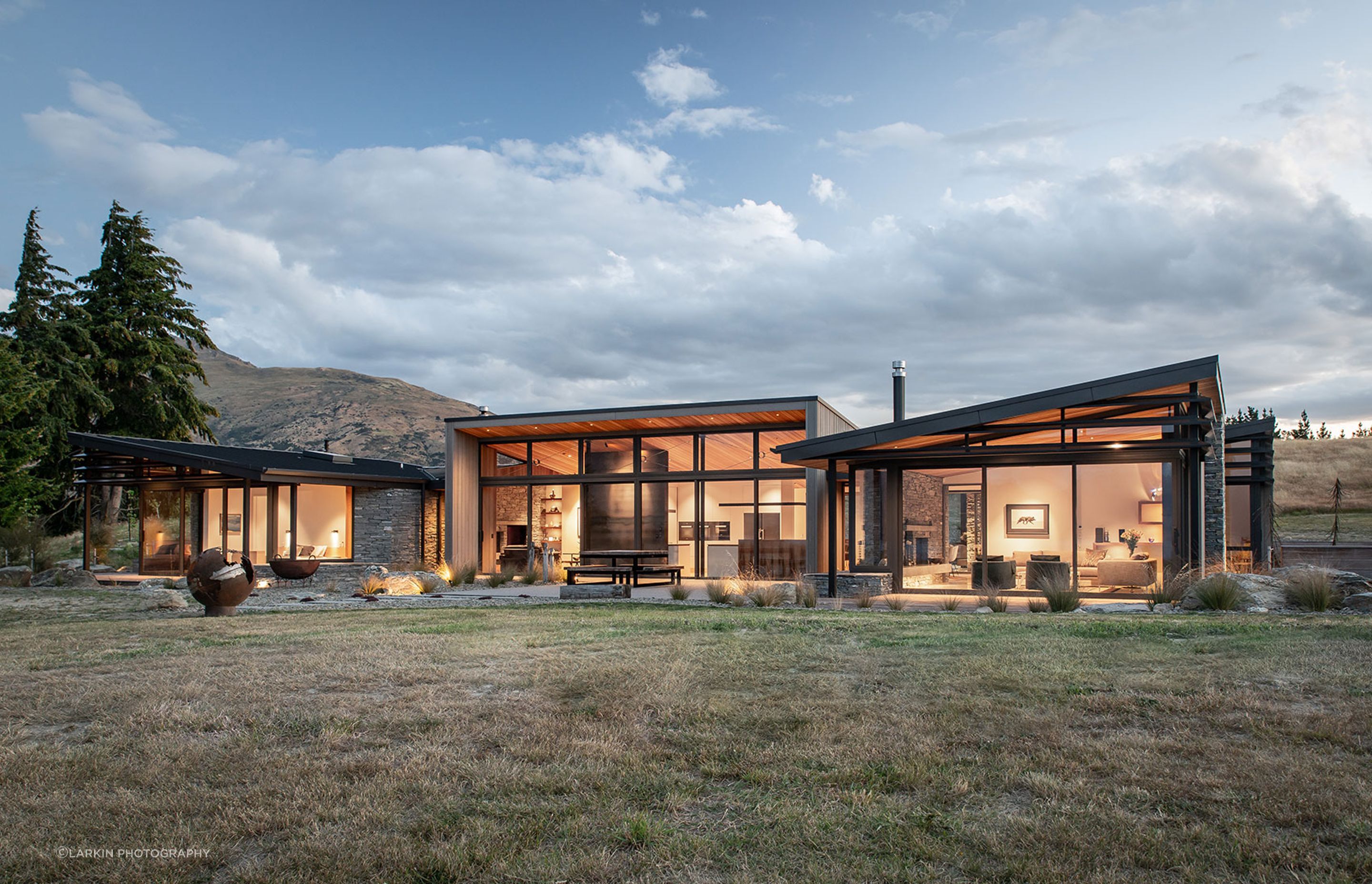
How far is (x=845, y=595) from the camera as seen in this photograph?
13992mm

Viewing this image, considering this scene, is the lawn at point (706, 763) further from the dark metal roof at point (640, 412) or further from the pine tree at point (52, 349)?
the pine tree at point (52, 349)

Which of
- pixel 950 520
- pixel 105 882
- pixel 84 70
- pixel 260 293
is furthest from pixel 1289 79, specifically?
pixel 260 293

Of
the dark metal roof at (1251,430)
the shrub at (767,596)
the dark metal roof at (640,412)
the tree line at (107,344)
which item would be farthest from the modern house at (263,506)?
the dark metal roof at (1251,430)

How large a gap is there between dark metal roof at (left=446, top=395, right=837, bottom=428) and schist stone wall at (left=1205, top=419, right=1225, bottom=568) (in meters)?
7.42

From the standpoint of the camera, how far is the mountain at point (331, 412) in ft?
298

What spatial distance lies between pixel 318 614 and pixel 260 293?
38513mm

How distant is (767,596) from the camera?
12055mm

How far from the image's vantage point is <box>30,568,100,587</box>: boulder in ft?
56.2

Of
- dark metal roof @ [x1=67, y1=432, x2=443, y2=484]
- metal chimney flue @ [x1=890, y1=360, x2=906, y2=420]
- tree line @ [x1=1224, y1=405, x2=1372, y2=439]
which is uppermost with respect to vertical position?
tree line @ [x1=1224, y1=405, x2=1372, y2=439]

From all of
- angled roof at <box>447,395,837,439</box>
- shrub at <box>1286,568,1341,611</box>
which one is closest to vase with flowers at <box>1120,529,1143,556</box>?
shrub at <box>1286,568,1341,611</box>

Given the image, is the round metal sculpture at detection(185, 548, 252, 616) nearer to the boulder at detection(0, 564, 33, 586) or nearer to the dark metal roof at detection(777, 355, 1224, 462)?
the boulder at detection(0, 564, 33, 586)

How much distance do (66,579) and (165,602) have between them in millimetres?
7231

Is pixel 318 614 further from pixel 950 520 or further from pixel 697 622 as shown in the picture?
pixel 950 520

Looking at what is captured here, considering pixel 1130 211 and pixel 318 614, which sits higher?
pixel 1130 211
